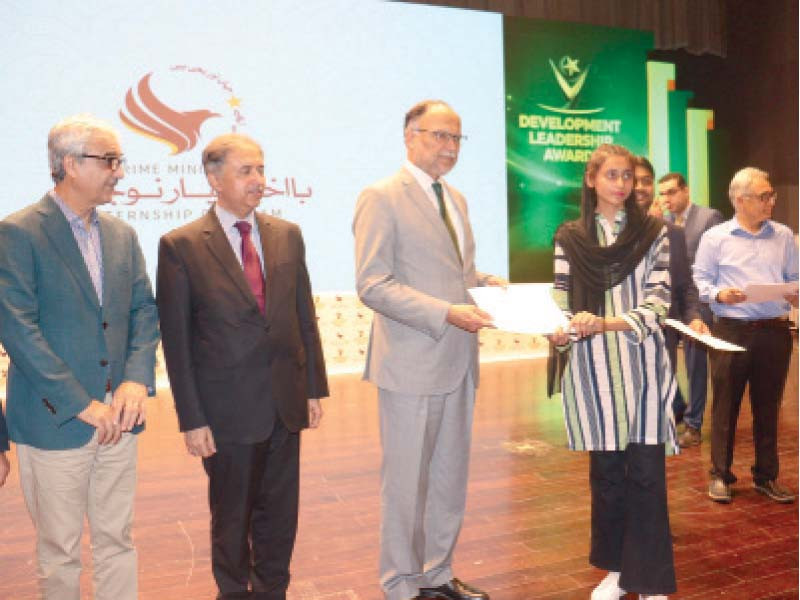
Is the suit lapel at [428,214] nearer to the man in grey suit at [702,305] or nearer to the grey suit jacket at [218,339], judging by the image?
the grey suit jacket at [218,339]

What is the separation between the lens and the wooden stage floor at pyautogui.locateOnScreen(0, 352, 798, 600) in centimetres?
301

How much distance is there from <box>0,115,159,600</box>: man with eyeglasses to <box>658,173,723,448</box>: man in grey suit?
144 inches

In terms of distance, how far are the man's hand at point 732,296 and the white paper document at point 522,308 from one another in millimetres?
1523

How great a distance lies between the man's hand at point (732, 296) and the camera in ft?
12.0

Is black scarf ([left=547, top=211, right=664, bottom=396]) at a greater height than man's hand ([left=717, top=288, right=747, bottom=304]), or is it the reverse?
black scarf ([left=547, top=211, right=664, bottom=396])

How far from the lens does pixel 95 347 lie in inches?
84.7

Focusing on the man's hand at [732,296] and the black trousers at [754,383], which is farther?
the black trousers at [754,383]

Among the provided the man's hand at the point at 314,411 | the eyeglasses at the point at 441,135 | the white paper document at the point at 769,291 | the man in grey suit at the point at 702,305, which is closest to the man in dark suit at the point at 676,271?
the white paper document at the point at 769,291

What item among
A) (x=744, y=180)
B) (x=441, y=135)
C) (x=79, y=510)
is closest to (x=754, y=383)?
(x=744, y=180)

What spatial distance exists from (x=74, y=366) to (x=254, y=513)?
0.77m

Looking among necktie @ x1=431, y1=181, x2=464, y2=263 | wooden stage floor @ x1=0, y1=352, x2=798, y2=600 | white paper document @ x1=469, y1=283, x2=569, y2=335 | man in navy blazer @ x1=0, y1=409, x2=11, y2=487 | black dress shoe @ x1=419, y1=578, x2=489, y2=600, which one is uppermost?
necktie @ x1=431, y1=181, x2=464, y2=263

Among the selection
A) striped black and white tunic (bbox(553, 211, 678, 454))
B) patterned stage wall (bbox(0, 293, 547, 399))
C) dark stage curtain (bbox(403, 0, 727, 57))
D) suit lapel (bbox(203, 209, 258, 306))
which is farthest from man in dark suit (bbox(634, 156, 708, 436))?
dark stage curtain (bbox(403, 0, 727, 57))

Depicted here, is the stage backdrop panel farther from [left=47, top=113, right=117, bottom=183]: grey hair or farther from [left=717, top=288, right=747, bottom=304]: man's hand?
[left=47, top=113, right=117, bottom=183]: grey hair

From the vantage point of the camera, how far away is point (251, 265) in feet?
8.12
